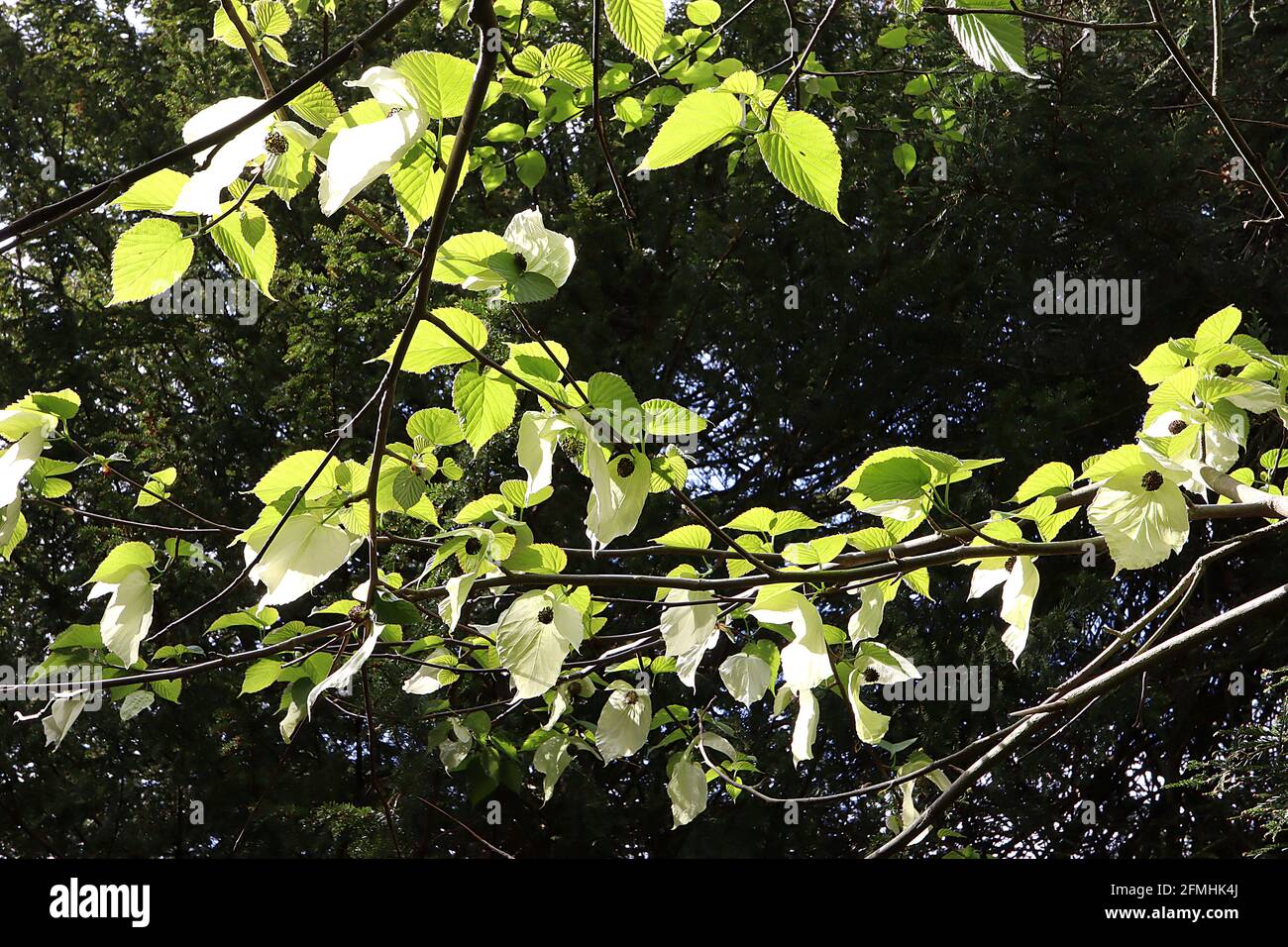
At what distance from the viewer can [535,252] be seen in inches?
28.2

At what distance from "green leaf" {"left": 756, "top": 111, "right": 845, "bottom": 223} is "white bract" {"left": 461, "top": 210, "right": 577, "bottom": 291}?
0.15 m

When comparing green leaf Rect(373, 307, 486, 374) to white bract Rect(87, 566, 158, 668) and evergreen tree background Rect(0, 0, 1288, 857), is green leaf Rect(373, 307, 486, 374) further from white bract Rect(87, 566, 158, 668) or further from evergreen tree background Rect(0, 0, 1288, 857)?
evergreen tree background Rect(0, 0, 1288, 857)

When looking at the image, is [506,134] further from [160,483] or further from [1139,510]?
[1139,510]

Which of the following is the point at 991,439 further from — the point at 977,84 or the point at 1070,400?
the point at 977,84

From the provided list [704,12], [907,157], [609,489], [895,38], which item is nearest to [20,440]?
[609,489]

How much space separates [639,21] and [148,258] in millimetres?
349

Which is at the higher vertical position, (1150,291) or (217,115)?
(1150,291)

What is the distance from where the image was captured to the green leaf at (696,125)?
0.63 m

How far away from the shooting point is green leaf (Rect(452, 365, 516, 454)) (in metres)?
0.80

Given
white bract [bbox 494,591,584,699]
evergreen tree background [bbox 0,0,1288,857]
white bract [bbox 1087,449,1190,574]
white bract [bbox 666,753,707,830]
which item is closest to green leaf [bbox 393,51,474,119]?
white bract [bbox 494,591,584,699]

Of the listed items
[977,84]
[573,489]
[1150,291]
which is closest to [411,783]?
[573,489]

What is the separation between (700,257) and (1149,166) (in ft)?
4.36
